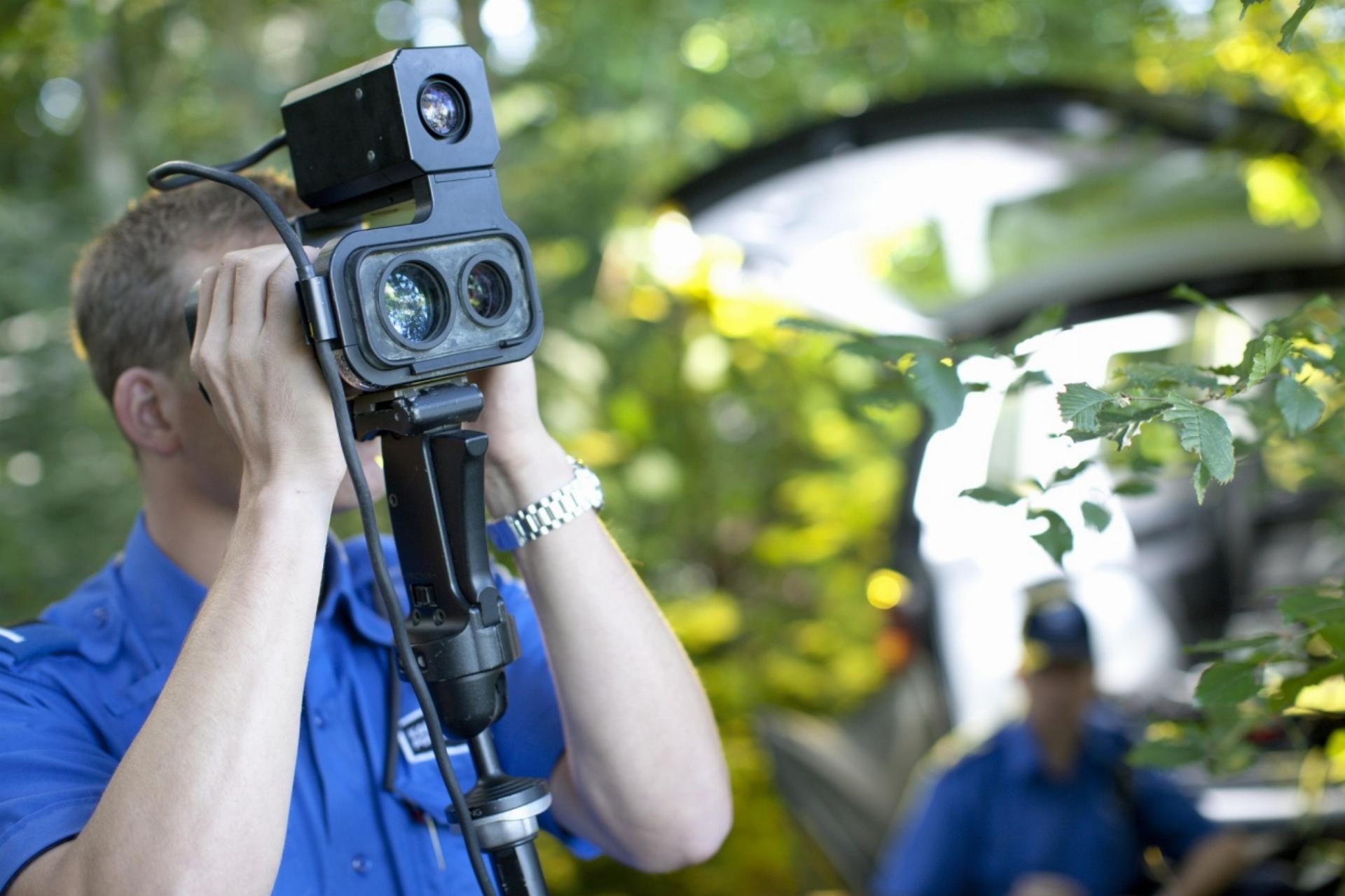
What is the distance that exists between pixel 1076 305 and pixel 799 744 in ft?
5.10

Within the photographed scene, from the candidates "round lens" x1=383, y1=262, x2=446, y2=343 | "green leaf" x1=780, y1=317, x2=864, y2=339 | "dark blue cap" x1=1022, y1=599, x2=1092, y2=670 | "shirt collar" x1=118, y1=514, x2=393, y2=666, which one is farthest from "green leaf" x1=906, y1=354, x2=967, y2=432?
"dark blue cap" x1=1022, y1=599, x2=1092, y2=670

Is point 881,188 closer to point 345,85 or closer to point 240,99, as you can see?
point 240,99

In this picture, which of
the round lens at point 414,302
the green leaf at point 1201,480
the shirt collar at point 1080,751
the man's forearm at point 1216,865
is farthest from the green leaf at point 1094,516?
the shirt collar at point 1080,751

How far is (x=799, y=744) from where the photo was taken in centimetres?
380

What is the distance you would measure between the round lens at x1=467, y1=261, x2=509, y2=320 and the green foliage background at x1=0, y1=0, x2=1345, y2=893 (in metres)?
1.93

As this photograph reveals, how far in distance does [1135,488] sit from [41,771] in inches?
50.3

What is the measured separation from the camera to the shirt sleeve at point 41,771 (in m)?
1.17

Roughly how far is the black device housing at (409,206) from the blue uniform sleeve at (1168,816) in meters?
2.57

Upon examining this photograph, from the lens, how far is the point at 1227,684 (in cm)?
131

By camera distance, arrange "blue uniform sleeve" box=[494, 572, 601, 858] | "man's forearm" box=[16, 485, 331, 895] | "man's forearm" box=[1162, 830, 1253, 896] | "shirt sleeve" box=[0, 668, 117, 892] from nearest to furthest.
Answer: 1. "man's forearm" box=[16, 485, 331, 895]
2. "shirt sleeve" box=[0, 668, 117, 892]
3. "blue uniform sleeve" box=[494, 572, 601, 858]
4. "man's forearm" box=[1162, 830, 1253, 896]

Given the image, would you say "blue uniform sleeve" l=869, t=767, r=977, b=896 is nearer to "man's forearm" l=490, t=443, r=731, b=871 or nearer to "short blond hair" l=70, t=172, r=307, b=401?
"man's forearm" l=490, t=443, r=731, b=871

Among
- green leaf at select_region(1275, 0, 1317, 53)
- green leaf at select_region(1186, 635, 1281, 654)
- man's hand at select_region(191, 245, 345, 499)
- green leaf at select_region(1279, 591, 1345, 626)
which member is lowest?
green leaf at select_region(1186, 635, 1281, 654)

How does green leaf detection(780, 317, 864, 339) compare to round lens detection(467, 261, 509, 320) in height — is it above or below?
below

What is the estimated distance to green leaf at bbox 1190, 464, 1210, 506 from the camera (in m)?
1.10
